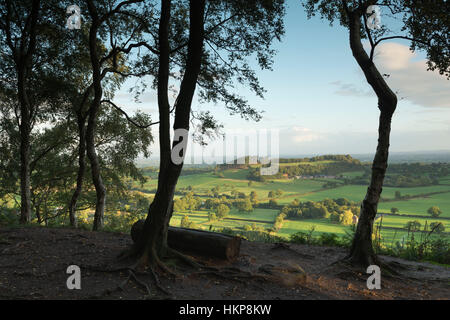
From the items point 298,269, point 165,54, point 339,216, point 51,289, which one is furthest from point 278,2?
point 339,216

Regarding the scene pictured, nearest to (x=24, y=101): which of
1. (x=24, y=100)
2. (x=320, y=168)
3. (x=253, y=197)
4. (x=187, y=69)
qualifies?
(x=24, y=100)

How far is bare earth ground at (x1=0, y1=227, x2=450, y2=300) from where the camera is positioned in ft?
19.0

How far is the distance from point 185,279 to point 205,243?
152 cm

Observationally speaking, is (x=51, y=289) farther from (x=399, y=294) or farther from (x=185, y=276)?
(x=399, y=294)

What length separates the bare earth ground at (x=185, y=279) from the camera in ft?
19.0

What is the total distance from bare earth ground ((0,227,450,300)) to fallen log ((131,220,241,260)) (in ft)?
0.95

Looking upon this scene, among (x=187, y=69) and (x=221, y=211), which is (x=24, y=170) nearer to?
(x=187, y=69)

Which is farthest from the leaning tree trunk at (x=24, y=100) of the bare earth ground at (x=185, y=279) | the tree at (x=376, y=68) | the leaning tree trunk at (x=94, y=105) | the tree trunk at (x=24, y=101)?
the tree at (x=376, y=68)

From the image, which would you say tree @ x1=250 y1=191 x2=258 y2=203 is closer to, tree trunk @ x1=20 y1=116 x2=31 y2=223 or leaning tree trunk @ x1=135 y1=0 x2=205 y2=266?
tree trunk @ x1=20 y1=116 x2=31 y2=223

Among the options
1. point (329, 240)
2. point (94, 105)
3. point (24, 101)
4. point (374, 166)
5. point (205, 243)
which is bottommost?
point (329, 240)

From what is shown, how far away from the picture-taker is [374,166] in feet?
25.9

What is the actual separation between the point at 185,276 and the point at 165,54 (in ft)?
16.8

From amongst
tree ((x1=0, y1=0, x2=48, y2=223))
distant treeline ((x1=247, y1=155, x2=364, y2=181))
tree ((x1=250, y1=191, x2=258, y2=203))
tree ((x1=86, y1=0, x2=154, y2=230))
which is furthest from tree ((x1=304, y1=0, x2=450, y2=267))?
distant treeline ((x1=247, y1=155, x2=364, y2=181))

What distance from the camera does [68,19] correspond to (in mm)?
13586
